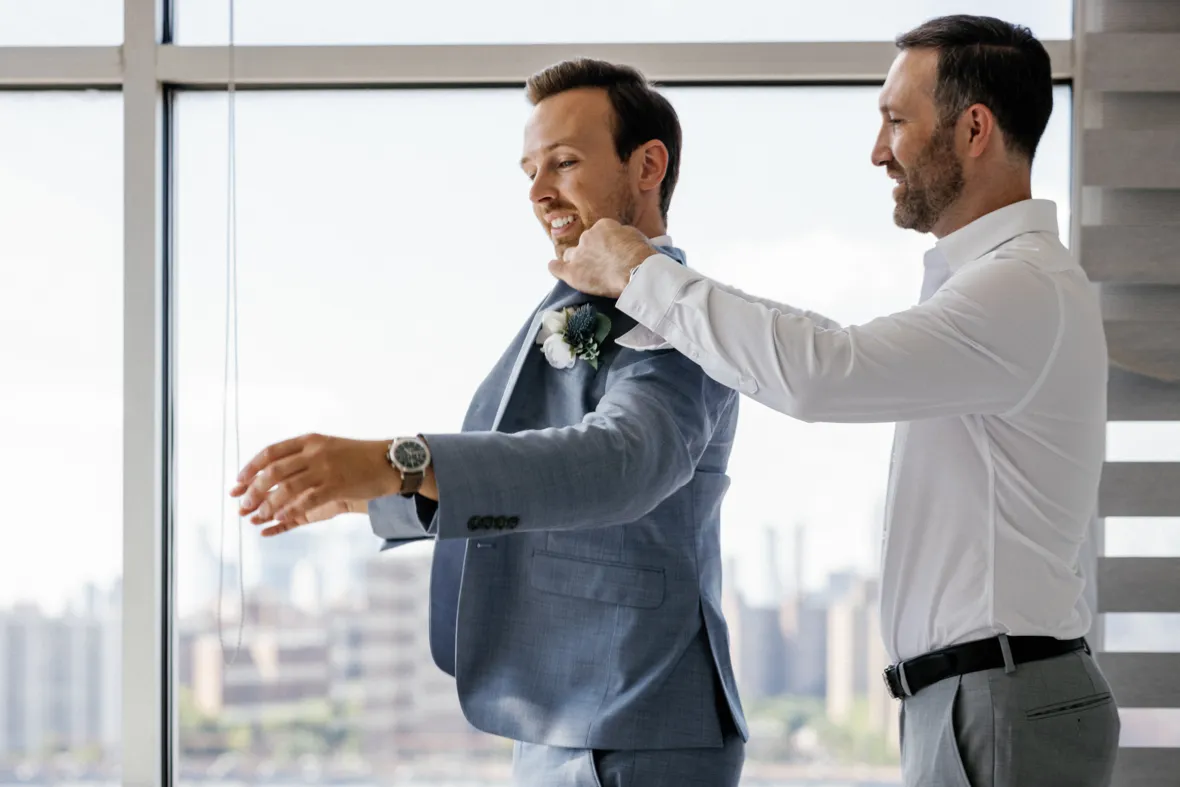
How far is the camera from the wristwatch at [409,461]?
1172 millimetres

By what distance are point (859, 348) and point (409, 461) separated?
629mm

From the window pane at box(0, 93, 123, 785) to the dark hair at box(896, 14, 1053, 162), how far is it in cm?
208

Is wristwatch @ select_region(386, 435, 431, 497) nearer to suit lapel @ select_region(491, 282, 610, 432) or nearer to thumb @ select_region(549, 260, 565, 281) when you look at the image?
suit lapel @ select_region(491, 282, 610, 432)

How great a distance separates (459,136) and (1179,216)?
1718 mm

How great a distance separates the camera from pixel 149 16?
2672 millimetres

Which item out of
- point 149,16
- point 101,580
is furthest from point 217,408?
point 149,16

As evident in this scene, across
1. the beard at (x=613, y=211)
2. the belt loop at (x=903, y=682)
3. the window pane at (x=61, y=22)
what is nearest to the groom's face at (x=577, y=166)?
the beard at (x=613, y=211)

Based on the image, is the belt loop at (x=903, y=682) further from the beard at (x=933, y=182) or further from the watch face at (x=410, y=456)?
the watch face at (x=410, y=456)

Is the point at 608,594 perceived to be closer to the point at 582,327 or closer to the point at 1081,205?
the point at 582,327

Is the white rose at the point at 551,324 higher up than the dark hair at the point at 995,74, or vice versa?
the dark hair at the point at 995,74

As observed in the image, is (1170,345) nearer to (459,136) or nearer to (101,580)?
(459,136)

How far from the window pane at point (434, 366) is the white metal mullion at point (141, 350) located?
0.10 meters

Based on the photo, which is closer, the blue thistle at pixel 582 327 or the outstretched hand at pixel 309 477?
the outstretched hand at pixel 309 477

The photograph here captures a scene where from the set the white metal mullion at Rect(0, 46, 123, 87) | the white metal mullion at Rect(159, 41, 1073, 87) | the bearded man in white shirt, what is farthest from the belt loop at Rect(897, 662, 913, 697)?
the white metal mullion at Rect(0, 46, 123, 87)
